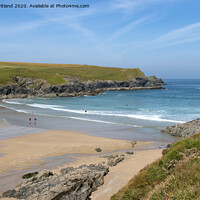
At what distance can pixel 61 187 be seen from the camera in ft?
33.3

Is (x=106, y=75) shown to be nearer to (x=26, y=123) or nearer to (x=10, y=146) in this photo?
(x=26, y=123)

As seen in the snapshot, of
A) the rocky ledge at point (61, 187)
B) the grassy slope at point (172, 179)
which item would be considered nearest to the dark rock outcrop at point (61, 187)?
the rocky ledge at point (61, 187)

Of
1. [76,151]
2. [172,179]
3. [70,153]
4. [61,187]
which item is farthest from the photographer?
[76,151]

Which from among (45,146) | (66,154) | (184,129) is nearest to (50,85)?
(45,146)

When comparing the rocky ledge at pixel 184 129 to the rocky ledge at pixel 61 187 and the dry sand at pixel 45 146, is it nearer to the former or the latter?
the dry sand at pixel 45 146

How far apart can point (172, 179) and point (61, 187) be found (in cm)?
506

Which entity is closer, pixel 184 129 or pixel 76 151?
pixel 76 151

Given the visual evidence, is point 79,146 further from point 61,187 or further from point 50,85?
point 50,85

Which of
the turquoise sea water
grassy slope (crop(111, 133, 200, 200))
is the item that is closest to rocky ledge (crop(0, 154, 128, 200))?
grassy slope (crop(111, 133, 200, 200))

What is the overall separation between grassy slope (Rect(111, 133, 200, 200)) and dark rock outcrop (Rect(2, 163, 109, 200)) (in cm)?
195

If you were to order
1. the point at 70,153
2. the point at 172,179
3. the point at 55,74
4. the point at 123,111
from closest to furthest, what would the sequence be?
the point at 172,179 → the point at 70,153 → the point at 123,111 → the point at 55,74

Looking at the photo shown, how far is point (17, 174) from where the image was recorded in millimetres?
15461

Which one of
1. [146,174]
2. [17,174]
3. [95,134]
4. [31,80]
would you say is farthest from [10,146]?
[31,80]

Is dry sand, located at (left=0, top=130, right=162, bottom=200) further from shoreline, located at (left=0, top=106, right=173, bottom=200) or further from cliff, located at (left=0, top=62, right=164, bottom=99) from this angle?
cliff, located at (left=0, top=62, right=164, bottom=99)
